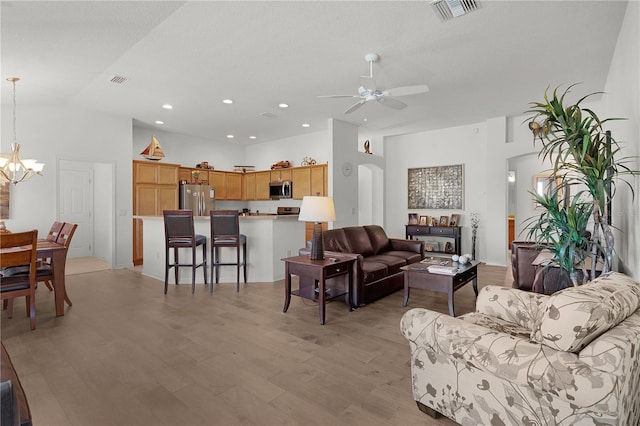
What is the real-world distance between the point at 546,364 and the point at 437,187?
21.0ft

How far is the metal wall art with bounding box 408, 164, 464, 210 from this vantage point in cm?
714

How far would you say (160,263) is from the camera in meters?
5.36

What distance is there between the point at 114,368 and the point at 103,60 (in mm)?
3350

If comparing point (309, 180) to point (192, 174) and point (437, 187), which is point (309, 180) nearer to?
point (192, 174)

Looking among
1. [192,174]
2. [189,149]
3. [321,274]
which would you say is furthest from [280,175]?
[321,274]

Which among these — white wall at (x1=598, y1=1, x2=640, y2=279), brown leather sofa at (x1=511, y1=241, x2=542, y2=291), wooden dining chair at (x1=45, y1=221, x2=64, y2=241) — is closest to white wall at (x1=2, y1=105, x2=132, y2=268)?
wooden dining chair at (x1=45, y1=221, x2=64, y2=241)

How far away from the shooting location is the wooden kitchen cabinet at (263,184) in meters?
8.83

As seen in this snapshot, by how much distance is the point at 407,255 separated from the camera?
4984 millimetres

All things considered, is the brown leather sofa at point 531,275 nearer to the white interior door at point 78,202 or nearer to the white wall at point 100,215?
the white wall at point 100,215

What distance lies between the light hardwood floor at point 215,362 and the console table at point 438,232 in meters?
2.87

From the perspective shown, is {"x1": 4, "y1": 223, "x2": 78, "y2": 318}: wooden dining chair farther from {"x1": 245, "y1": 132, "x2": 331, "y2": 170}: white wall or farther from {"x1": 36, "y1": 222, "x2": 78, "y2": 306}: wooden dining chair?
{"x1": 245, "y1": 132, "x2": 331, "y2": 170}: white wall

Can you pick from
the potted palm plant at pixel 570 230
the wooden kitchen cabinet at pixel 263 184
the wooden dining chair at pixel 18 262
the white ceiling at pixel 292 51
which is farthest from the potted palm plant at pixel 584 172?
the wooden kitchen cabinet at pixel 263 184

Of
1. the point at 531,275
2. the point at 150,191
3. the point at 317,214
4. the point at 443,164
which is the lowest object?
the point at 531,275

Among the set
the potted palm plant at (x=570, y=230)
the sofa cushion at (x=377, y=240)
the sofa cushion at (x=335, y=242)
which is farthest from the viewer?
the sofa cushion at (x=377, y=240)
